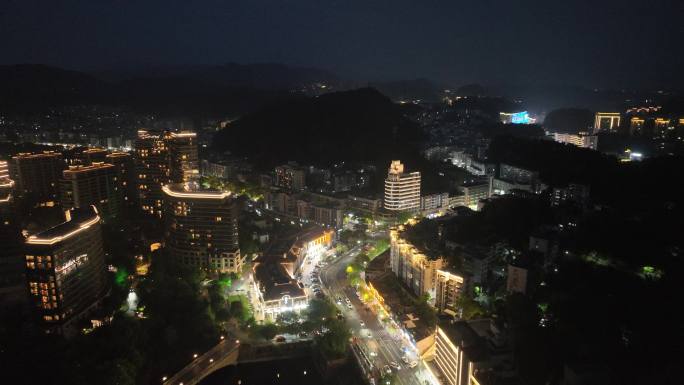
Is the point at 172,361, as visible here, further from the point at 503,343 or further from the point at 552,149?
the point at 552,149

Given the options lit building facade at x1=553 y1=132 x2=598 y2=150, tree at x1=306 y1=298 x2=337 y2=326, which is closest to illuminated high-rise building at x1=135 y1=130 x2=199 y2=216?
tree at x1=306 y1=298 x2=337 y2=326

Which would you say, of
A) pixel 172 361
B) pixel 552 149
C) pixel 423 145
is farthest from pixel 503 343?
pixel 423 145

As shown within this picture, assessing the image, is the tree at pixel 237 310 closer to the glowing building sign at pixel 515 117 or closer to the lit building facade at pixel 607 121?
the lit building facade at pixel 607 121

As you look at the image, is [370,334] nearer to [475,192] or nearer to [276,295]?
[276,295]

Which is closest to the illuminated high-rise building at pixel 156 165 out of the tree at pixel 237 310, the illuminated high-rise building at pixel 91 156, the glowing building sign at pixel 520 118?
the illuminated high-rise building at pixel 91 156

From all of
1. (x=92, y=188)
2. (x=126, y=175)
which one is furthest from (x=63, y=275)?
(x=126, y=175)

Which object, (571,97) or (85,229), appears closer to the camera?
(85,229)

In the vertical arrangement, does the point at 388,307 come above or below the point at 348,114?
below
